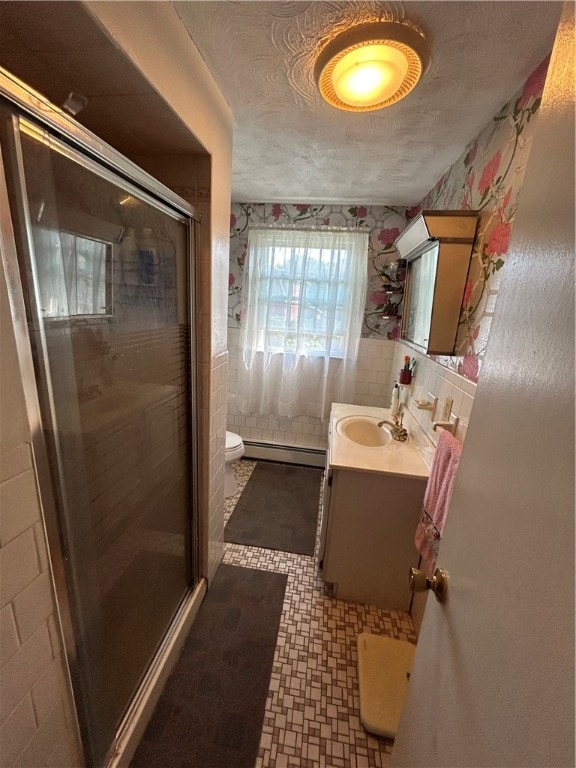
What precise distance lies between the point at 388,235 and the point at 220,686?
9.35ft

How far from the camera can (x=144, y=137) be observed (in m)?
1.03

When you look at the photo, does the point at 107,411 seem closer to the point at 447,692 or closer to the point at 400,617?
the point at 447,692

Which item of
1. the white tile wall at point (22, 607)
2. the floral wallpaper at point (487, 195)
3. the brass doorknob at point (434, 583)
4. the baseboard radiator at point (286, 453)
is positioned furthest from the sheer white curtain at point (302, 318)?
the white tile wall at point (22, 607)

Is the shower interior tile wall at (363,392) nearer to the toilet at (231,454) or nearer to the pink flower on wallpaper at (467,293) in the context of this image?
the pink flower on wallpaper at (467,293)

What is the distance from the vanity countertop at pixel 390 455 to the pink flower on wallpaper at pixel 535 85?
1.36 meters

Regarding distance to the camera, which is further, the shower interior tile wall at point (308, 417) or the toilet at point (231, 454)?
the shower interior tile wall at point (308, 417)

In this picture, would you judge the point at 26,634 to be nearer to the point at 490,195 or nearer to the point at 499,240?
the point at 499,240

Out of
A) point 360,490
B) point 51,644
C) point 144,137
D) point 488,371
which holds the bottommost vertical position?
point 360,490

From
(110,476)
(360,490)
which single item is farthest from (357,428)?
(110,476)

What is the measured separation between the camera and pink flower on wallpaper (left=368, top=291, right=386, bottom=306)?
251cm

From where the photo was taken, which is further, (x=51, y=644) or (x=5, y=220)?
(x=51, y=644)

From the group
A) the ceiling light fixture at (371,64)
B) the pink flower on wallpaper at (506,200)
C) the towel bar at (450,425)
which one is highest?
the ceiling light fixture at (371,64)

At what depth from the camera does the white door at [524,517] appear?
33cm

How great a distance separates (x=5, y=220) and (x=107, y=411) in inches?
19.6
